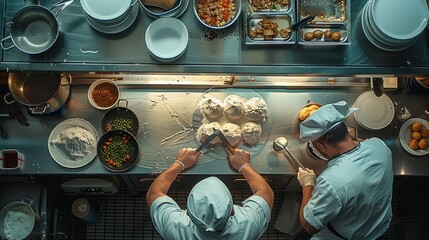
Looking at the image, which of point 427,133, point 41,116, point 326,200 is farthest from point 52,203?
point 427,133

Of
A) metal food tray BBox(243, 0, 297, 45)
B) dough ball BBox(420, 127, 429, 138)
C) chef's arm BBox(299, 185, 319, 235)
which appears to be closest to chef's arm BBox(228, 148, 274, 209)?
chef's arm BBox(299, 185, 319, 235)

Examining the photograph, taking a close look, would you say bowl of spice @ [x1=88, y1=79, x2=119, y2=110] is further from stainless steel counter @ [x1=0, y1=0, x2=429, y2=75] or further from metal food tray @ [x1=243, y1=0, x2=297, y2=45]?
metal food tray @ [x1=243, y1=0, x2=297, y2=45]

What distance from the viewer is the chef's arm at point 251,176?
3.67m

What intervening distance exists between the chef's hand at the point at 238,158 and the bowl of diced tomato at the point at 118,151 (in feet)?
2.45

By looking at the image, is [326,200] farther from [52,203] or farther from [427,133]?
[52,203]

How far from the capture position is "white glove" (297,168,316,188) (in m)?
3.77

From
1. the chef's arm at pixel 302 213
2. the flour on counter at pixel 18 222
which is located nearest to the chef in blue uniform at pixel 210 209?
the chef's arm at pixel 302 213

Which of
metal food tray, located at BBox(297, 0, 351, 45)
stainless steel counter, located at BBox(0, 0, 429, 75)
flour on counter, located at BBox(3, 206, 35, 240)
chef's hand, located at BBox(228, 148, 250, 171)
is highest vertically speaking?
metal food tray, located at BBox(297, 0, 351, 45)

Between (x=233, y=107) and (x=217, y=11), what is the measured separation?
0.77 metres

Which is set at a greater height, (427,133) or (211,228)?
(427,133)

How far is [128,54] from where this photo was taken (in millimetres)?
3488

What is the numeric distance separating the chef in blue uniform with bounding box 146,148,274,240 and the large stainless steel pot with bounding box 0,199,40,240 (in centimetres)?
102

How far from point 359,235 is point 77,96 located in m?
2.45

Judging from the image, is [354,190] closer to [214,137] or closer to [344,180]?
[344,180]
